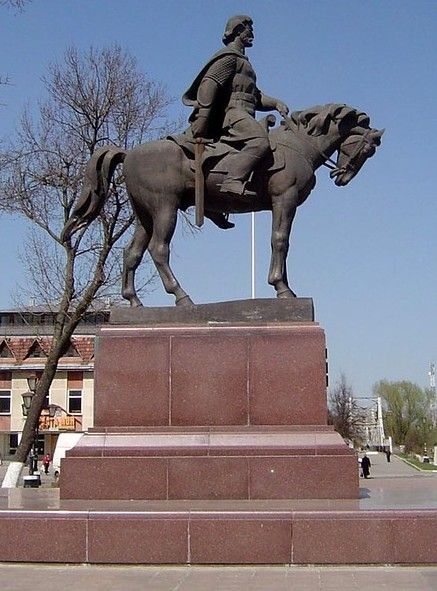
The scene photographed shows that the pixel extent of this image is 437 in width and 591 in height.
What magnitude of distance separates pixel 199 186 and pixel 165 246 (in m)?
0.96

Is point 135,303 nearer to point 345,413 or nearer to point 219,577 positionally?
point 219,577

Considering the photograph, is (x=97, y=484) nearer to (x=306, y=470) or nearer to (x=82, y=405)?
(x=306, y=470)

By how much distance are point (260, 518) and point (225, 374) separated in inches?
103

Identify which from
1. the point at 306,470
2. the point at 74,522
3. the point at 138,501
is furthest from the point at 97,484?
the point at 306,470

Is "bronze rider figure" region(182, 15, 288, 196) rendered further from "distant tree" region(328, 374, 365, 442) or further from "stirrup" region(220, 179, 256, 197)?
"distant tree" region(328, 374, 365, 442)

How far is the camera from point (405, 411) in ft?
394

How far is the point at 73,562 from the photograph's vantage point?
8.59 m

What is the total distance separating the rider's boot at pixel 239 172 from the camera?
11.5 meters

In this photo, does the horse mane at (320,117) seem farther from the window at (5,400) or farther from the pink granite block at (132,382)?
the window at (5,400)

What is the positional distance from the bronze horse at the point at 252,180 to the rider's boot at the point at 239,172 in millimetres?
198

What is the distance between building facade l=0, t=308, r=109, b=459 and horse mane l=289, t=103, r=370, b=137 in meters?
47.4

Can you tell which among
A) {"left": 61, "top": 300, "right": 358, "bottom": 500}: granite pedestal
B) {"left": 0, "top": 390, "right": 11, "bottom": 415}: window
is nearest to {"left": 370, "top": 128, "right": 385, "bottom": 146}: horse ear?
{"left": 61, "top": 300, "right": 358, "bottom": 500}: granite pedestal

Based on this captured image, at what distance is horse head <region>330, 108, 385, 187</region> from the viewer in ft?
40.2

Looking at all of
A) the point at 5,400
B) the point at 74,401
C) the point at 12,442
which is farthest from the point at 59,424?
the point at 5,400
